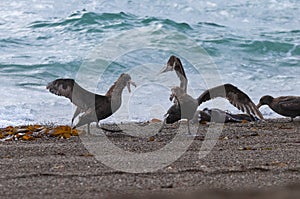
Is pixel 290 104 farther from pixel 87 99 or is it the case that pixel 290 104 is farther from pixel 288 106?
pixel 87 99

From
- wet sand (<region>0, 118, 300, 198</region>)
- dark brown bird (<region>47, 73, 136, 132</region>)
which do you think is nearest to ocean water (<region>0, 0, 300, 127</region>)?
dark brown bird (<region>47, 73, 136, 132</region>)

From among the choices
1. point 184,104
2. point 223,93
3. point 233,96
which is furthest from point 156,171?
point 233,96

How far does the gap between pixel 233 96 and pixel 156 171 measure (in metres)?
4.05

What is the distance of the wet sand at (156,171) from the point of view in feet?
15.9

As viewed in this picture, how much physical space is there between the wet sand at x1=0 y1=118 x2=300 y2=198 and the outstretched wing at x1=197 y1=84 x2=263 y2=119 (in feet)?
1.88

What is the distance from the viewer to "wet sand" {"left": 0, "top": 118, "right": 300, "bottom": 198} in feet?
15.9

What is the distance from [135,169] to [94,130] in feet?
11.3

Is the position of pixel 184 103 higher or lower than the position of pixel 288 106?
higher

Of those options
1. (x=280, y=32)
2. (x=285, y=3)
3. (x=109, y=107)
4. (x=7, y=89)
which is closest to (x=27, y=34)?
(x=7, y=89)

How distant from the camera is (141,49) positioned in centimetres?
1878

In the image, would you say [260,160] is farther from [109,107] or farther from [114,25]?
[114,25]

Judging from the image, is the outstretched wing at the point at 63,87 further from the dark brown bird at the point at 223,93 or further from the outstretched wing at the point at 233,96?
the outstretched wing at the point at 233,96

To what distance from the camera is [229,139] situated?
7.96m

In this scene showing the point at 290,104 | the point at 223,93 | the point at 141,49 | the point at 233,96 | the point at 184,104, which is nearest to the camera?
the point at 184,104
